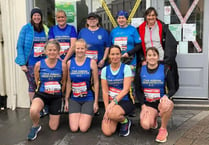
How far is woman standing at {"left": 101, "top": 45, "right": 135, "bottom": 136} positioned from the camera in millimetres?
4305

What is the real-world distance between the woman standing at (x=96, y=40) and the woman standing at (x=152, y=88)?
0.88 meters

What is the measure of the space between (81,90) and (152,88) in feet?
3.65

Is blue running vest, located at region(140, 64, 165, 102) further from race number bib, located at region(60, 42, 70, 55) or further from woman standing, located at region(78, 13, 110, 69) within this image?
race number bib, located at region(60, 42, 70, 55)

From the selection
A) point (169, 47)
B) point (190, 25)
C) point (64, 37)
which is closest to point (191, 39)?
point (190, 25)

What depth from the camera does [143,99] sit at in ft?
14.4

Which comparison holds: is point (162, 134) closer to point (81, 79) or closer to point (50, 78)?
point (81, 79)

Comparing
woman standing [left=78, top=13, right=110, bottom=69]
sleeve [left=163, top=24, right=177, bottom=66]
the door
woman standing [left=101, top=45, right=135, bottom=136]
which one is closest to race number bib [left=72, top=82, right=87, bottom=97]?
woman standing [left=101, top=45, right=135, bottom=136]

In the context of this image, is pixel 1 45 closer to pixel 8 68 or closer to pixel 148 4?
pixel 8 68

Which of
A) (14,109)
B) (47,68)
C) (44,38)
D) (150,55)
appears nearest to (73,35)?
(44,38)

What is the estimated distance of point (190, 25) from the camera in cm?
557

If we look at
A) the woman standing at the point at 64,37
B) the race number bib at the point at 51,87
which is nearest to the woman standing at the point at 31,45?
the woman standing at the point at 64,37

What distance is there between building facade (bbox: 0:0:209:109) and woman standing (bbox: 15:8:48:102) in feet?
1.97

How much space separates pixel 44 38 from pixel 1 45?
1154 mm

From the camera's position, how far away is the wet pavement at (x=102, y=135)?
13.6 ft
